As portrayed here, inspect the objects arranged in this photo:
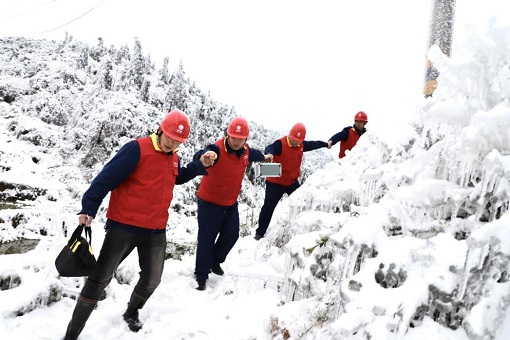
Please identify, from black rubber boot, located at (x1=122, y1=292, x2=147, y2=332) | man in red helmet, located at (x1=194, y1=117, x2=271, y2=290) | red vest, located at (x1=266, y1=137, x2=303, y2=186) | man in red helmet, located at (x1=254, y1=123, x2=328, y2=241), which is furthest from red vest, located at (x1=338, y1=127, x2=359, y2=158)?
black rubber boot, located at (x1=122, y1=292, x2=147, y2=332)

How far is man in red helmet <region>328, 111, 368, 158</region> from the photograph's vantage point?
6898 millimetres

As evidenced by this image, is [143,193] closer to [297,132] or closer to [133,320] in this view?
[133,320]

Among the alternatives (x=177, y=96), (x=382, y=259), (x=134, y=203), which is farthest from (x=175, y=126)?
(x=177, y=96)

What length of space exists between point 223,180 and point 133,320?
1.85m

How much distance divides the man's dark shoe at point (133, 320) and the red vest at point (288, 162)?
3299 millimetres

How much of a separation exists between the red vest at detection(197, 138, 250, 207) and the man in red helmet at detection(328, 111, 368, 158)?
112 inches

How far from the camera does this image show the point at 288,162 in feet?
20.0

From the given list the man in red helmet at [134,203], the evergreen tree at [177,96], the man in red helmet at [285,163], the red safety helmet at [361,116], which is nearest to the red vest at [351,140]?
the red safety helmet at [361,116]

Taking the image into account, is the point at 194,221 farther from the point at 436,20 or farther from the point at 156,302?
the point at 436,20

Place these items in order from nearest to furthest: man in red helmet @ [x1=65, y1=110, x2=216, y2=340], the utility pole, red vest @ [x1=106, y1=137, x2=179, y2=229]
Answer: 1. man in red helmet @ [x1=65, y1=110, x2=216, y2=340]
2. red vest @ [x1=106, y1=137, x2=179, y2=229]
3. the utility pole

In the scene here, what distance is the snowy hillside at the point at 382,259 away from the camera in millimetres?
1990

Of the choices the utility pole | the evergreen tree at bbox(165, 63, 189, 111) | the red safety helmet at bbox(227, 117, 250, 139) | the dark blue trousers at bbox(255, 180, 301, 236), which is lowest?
the dark blue trousers at bbox(255, 180, 301, 236)

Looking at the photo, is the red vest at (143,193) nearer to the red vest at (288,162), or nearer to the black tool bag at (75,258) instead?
the black tool bag at (75,258)

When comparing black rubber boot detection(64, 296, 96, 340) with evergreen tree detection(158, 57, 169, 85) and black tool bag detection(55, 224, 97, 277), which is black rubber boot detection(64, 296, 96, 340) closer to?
black tool bag detection(55, 224, 97, 277)
